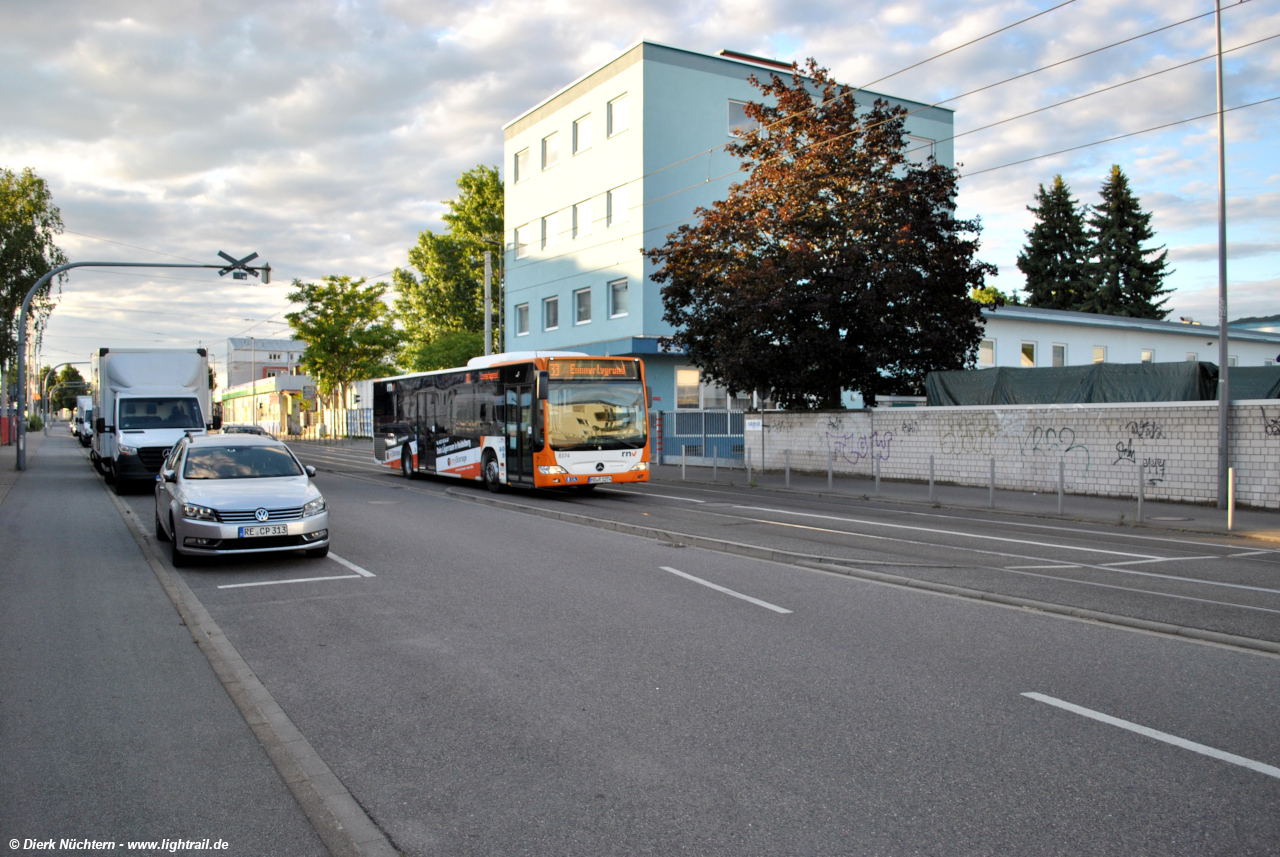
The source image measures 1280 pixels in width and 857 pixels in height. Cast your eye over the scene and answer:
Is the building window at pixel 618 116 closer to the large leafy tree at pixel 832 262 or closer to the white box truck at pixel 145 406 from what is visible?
the large leafy tree at pixel 832 262

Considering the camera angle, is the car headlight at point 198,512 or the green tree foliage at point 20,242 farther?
the green tree foliage at point 20,242

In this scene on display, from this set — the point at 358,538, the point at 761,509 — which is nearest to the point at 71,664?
the point at 358,538

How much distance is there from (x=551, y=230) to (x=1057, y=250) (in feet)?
127

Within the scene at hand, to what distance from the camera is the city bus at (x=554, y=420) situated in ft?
65.9

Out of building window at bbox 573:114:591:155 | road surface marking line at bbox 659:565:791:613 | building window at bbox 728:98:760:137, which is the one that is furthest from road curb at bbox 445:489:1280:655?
building window at bbox 573:114:591:155

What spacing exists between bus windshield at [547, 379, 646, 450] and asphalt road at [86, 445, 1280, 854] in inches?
353

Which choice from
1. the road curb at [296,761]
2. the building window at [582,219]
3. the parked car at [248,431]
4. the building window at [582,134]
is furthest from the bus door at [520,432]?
the building window at [582,134]

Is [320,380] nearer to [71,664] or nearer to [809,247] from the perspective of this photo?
[809,247]

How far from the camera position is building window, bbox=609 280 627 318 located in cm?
3759

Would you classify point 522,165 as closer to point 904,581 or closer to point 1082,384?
point 1082,384

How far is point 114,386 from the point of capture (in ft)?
78.3

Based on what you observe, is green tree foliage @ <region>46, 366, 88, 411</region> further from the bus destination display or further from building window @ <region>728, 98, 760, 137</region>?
the bus destination display

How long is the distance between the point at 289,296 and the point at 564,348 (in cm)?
3028

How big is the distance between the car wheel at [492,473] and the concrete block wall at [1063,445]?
301 inches
